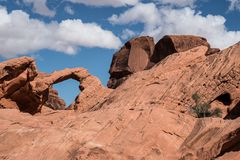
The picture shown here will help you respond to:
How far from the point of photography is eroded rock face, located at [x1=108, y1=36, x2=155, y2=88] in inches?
1917

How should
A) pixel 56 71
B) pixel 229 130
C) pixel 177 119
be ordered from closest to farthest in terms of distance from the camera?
pixel 229 130 → pixel 177 119 → pixel 56 71

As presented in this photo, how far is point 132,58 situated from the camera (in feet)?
Answer: 162

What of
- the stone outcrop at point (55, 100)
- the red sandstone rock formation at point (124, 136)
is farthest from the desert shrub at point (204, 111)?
the stone outcrop at point (55, 100)

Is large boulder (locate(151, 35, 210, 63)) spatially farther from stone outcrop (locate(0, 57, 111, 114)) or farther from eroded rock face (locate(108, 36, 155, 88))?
stone outcrop (locate(0, 57, 111, 114))

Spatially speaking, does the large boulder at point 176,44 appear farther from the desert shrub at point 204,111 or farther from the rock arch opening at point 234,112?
the desert shrub at point 204,111

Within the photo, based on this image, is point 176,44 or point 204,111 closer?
point 204,111

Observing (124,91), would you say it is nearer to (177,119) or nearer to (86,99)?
Answer: (86,99)

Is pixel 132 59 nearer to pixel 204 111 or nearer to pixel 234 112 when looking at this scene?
pixel 234 112

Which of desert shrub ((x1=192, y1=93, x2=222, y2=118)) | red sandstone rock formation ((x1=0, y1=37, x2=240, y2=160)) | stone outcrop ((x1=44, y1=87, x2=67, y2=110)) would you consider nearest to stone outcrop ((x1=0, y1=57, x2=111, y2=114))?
red sandstone rock formation ((x1=0, y1=37, x2=240, y2=160))

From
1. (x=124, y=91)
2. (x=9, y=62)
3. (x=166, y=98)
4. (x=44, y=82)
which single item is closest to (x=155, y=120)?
(x=166, y=98)

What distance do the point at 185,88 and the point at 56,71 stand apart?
1285cm

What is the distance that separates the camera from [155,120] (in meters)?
13.0

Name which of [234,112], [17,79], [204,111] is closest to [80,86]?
[17,79]

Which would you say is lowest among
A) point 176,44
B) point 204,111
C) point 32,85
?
point 204,111
